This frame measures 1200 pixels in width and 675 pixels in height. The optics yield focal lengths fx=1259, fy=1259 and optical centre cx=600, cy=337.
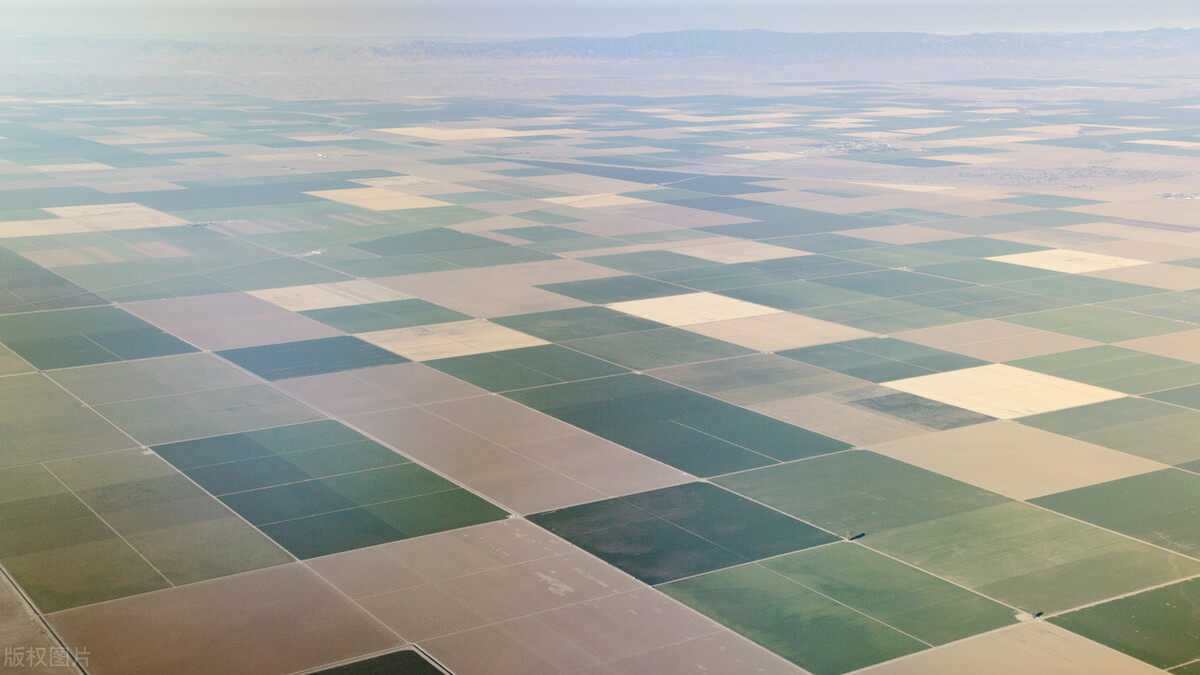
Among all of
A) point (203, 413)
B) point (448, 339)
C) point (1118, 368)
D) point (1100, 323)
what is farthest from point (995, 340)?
point (203, 413)

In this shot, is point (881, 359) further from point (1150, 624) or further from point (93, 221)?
point (93, 221)

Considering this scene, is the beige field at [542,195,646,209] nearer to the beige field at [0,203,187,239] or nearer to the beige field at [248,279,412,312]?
the beige field at [0,203,187,239]

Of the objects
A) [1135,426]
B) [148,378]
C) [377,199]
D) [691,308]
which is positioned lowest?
[377,199]

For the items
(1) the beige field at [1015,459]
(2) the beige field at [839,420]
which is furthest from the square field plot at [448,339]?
(1) the beige field at [1015,459]

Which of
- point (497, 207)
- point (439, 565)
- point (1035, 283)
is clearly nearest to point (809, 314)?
point (1035, 283)

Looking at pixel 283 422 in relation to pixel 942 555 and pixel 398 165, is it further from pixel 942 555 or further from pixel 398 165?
pixel 398 165

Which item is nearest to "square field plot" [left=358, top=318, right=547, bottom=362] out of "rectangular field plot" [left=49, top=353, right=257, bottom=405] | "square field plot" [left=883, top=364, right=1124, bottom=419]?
"rectangular field plot" [left=49, top=353, right=257, bottom=405]
